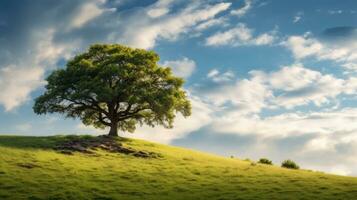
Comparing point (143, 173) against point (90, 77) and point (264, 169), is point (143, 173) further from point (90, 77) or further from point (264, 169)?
point (90, 77)

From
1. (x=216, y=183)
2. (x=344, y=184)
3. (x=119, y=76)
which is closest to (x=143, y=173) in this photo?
(x=216, y=183)

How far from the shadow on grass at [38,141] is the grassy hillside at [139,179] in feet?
1.64

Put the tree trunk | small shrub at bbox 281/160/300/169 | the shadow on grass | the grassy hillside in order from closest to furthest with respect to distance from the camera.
A: the grassy hillside, the shadow on grass, small shrub at bbox 281/160/300/169, the tree trunk

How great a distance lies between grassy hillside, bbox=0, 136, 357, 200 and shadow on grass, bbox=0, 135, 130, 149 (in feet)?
1.64

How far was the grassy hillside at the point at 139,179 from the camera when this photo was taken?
39.7 metres

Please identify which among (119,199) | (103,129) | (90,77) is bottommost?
(119,199)

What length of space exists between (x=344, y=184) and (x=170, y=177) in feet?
54.9

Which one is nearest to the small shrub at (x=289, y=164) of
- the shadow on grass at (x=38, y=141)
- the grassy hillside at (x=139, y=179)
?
the grassy hillside at (x=139, y=179)

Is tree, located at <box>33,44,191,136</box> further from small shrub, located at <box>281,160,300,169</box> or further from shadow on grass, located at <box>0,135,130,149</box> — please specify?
small shrub, located at <box>281,160,300,169</box>

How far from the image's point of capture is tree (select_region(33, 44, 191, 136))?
68750mm

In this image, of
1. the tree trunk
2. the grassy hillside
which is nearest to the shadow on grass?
the grassy hillside

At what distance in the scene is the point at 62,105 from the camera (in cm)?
7338

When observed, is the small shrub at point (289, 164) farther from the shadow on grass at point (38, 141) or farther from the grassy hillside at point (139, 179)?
the shadow on grass at point (38, 141)

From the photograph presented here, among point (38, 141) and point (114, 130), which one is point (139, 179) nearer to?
point (38, 141)
